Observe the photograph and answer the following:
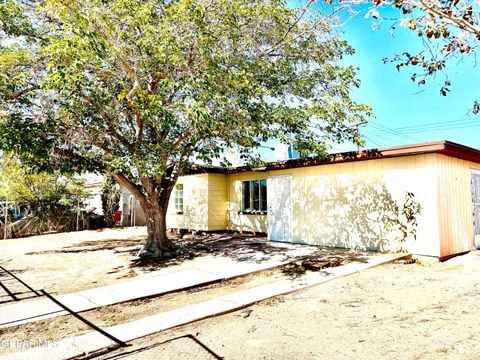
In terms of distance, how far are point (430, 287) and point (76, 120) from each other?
9.01 meters

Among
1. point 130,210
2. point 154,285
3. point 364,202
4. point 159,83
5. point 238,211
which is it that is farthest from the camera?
point 130,210

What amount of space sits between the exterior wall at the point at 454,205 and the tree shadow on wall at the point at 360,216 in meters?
0.71

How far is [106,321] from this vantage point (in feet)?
15.4

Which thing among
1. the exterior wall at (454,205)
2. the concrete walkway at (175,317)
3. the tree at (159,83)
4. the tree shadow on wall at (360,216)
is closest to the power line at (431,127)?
the exterior wall at (454,205)

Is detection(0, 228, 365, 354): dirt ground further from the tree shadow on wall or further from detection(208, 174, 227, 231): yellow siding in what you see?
detection(208, 174, 227, 231): yellow siding

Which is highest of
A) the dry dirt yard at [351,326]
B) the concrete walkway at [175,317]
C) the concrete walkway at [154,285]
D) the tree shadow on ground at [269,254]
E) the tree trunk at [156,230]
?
the tree trunk at [156,230]

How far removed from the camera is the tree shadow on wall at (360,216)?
8.56 m

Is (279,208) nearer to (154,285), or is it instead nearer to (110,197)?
(154,285)

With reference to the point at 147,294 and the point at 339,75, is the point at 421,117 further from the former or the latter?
the point at 147,294

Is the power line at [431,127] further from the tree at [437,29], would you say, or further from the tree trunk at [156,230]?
the tree at [437,29]

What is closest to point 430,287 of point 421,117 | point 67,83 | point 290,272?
point 290,272

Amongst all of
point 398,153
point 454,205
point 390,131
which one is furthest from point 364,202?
point 390,131

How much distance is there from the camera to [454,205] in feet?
28.3

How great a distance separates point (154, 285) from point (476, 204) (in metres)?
9.81
